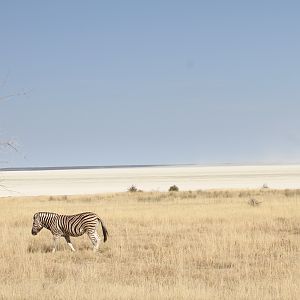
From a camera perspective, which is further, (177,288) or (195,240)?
(195,240)

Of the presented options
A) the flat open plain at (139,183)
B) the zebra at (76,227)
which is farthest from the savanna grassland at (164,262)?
the flat open plain at (139,183)

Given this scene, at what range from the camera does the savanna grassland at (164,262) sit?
33.9ft

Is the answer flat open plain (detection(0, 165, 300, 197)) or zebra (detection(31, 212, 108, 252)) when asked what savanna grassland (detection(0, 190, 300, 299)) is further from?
flat open plain (detection(0, 165, 300, 197))

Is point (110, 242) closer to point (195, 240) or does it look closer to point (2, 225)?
point (195, 240)

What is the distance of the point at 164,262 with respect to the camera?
1429 cm

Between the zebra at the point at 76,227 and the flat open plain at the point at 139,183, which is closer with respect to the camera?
the zebra at the point at 76,227

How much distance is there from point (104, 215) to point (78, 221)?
11.3 m

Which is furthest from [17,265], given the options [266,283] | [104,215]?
[104,215]

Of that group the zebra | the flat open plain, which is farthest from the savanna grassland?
the flat open plain

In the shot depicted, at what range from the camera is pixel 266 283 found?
1116cm

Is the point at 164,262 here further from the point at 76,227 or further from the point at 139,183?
the point at 139,183

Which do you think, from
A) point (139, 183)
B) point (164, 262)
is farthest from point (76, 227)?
point (139, 183)

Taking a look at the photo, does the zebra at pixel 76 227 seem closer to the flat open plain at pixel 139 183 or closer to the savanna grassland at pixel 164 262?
the savanna grassland at pixel 164 262

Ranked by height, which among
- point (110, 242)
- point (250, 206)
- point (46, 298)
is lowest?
point (46, 298)
